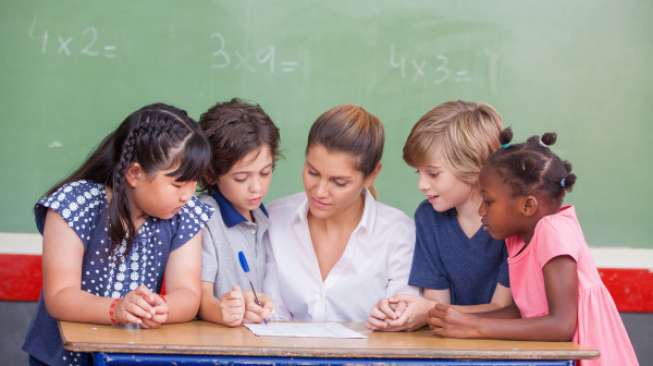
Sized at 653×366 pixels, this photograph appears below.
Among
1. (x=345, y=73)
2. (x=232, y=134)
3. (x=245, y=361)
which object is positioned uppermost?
(x=345, y=73)

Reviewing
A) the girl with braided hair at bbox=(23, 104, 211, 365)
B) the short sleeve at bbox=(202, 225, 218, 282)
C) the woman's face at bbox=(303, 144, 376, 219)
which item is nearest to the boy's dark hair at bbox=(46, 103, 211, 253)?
the girl with braided hair at bbox=(23, 104, 211, 365)

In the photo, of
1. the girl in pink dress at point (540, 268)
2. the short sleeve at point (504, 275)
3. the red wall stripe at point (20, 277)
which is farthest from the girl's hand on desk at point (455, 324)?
the red wall stripe at point (20, 277)

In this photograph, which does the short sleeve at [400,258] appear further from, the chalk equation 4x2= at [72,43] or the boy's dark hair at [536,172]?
the chalk equation 4x2= at [72,43]

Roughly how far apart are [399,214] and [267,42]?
93 cm

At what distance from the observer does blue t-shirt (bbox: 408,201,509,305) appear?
2680 mm

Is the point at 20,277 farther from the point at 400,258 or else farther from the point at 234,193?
the point at 400,258

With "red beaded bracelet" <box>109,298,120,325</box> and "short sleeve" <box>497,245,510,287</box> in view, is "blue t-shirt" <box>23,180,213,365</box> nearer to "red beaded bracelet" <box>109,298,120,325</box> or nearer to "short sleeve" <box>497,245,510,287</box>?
"red beaded bracelet" <box>109,298,120,325</box>

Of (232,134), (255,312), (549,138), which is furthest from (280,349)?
(549,138)

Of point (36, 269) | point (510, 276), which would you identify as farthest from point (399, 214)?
point (36, 269)

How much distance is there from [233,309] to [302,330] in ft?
0.55

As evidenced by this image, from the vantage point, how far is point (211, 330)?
7.16 feet

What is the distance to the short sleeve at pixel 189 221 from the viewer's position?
7.96 feet

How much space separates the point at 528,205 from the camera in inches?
94.7

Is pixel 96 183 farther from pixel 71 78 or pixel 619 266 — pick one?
pixel 619 266
